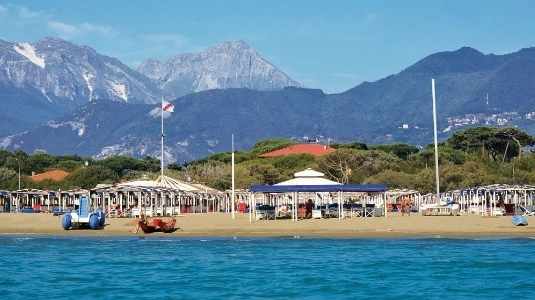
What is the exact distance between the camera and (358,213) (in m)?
43.1

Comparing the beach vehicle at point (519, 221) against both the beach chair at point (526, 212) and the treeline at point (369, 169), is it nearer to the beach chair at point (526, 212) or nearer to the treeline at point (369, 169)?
the beach chair at point (526, 212)

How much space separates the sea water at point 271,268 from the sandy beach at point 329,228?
1.49 m

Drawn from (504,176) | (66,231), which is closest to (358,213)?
(66,231)

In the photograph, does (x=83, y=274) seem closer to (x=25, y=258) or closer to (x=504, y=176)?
(x=25, y=258)

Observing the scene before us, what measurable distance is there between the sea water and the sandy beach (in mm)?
1489

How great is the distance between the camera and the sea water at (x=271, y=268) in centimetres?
2214

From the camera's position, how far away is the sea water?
2214 centimetres

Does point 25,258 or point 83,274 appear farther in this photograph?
point 25,258

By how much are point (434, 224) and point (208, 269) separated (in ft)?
45.2

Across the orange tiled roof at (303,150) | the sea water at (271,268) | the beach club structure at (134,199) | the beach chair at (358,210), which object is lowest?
the sea water at (271,268)

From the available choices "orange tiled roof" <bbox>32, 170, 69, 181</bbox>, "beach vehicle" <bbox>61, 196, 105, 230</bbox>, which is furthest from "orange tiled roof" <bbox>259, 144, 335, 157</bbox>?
"beach vehicle" <bbox>61, 196, 105, 230</bbox>

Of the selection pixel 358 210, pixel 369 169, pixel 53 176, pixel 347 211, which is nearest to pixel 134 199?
pixel 53 176

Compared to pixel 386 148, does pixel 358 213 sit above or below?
below

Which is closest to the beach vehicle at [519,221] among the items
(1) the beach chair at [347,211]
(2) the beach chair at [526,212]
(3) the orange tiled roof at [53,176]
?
(2) the beach chair at [526,212]
